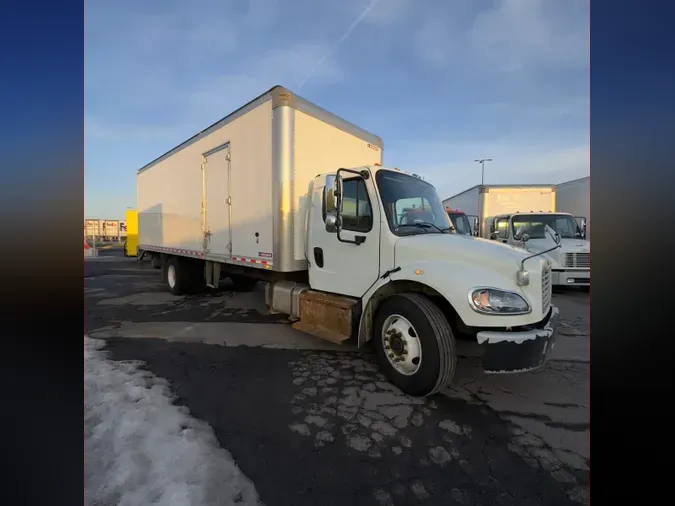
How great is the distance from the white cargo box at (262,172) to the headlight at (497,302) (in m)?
2.81

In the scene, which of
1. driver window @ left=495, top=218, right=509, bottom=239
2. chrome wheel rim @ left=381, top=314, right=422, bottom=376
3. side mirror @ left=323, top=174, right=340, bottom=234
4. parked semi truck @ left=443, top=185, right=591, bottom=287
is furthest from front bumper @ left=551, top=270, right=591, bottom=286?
side mirror @ left=323, top=174, right=340, bottom=234

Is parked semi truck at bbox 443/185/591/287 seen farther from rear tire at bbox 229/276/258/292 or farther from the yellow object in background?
the yellow object in background

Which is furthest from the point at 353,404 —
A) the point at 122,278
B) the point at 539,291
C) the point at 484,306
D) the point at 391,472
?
the point at 122,278

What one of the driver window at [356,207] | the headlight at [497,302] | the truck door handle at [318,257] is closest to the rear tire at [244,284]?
the truck door handle at [318,257]

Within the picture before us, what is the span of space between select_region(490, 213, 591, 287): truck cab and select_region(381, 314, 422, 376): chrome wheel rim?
6014mm

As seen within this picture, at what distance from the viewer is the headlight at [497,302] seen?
2.89 metres

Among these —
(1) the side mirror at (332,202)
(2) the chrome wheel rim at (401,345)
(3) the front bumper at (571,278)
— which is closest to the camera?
(2) the chrome wheel rim at (401,345)

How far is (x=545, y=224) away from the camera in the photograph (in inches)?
380

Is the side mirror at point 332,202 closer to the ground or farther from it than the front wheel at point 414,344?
farther from it

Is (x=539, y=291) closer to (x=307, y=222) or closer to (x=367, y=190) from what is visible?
(x=367, y=190)

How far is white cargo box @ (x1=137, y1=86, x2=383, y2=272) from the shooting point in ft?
15.5

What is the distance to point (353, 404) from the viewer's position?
3.05 metres

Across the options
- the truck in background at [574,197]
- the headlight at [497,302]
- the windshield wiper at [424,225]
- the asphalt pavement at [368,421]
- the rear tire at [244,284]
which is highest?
the truck in background at [574,197]

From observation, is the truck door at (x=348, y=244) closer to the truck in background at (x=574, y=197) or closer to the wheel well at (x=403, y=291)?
the wheel well at (x=403, y=291)
